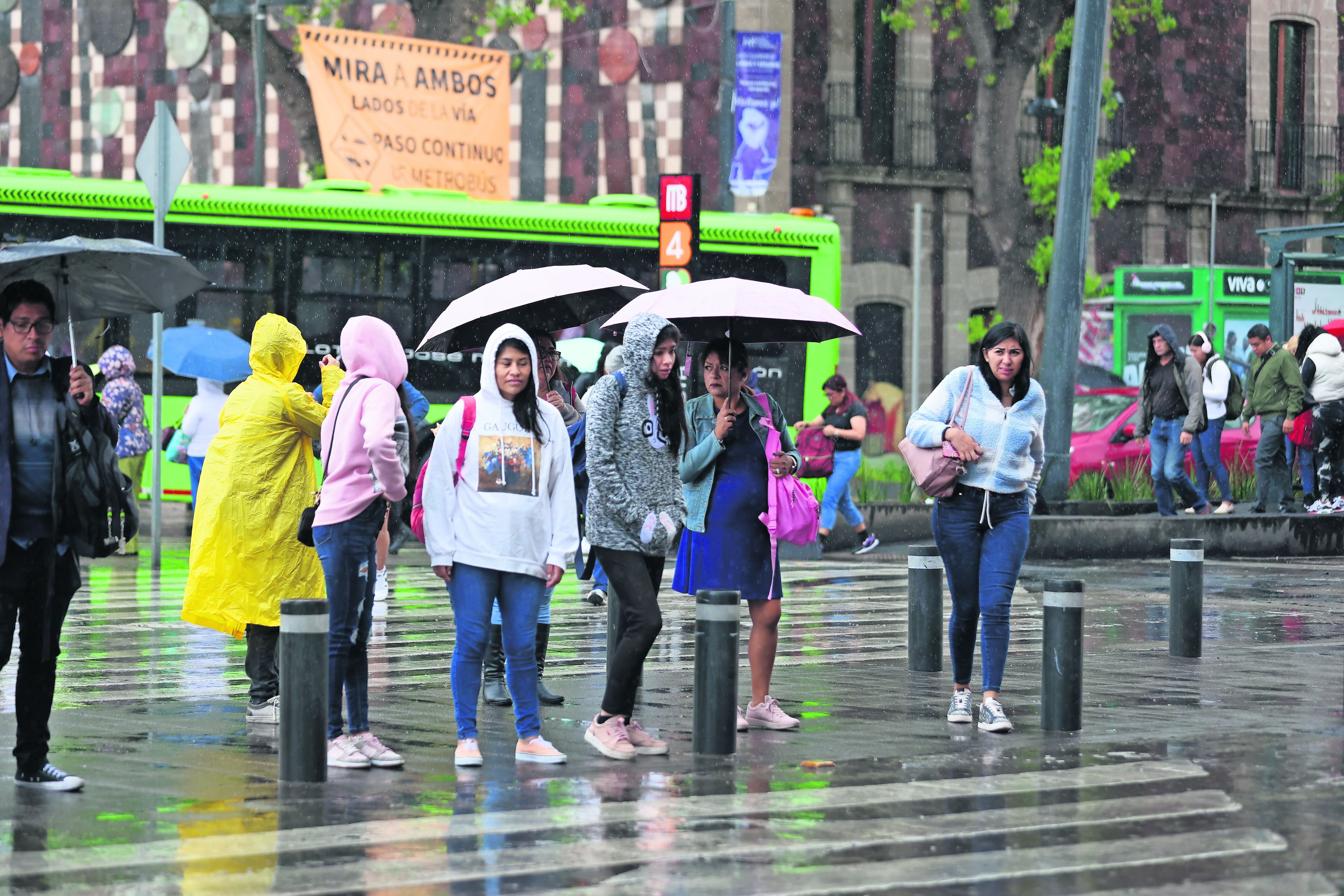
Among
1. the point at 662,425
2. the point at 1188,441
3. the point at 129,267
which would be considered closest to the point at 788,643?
the point at 662,425

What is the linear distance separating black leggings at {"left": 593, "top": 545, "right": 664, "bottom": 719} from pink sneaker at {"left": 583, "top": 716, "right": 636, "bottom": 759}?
45 millimetres

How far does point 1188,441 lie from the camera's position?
20.1 meters

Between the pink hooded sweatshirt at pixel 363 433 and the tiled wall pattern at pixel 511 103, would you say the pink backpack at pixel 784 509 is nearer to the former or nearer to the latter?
the pink hooded sweatshirt at pixel 363 433

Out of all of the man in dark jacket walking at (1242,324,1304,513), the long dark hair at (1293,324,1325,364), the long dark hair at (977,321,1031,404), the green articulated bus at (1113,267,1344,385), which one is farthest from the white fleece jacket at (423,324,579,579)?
the green articulated bus at (1113,267,1344,385)

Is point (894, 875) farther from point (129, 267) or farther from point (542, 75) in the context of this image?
point (542, 75)

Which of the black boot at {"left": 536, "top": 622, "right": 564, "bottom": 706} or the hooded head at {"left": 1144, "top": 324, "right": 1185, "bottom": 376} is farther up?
the hooded head at {"left": 1144, "top": 324, "right": 1185, "bottom": 376}

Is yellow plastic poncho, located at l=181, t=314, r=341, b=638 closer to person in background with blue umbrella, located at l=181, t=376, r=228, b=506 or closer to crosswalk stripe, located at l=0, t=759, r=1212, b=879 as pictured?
crosswalk stripe, located at l=0, t=759, r=1212, b=879

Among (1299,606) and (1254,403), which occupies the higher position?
(1254,403)

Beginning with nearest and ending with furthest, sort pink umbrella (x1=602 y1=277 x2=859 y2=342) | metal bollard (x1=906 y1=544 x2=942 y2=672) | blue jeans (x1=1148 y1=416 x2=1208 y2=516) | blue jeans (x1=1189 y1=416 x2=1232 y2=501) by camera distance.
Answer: pink umbrella (x1=602 y1=277 x2=859 y2=342) < metal bollard (x1=906 y1=544 x2=942 y2=672) < blue jeans (x1=1148 y1=416 x2=1208 y2=516) < blue jeans (x1=1189 y1=416 x2=1232 y2=501)

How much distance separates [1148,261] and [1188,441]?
1890 cm

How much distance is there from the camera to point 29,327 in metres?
7.64

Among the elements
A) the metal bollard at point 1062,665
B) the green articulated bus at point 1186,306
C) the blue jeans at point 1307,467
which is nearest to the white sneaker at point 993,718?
the metal bollard at point 1062,665

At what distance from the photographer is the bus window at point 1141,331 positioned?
33.8m

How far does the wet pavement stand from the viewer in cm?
629
